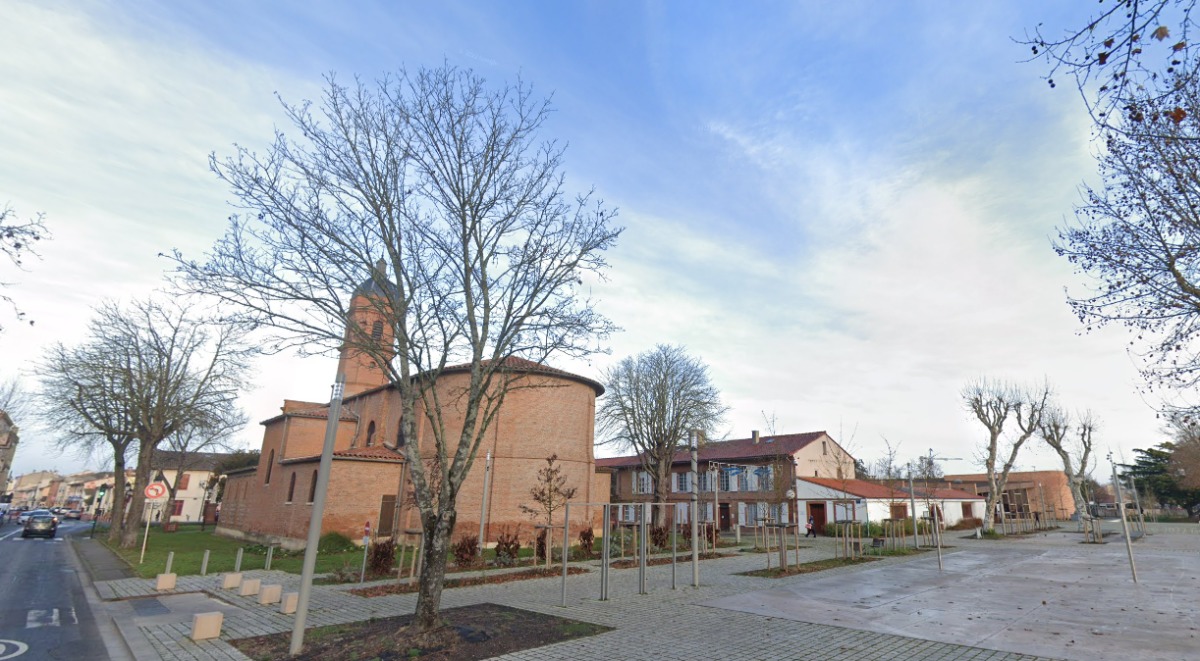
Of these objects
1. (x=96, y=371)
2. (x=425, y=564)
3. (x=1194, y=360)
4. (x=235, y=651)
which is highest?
(x=96, y=371)

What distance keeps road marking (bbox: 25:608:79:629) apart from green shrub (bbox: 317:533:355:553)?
42.8ft

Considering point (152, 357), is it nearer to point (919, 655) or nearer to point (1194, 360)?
point (919, 655)

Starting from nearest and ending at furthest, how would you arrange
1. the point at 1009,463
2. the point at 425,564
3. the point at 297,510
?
the point at 425,564
the point at 297,510
the point at 1009,463

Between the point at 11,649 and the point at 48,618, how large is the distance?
3.09m

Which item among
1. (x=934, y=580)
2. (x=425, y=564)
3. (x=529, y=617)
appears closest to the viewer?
(x=425, y=564)

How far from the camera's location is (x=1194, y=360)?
27.6 feet

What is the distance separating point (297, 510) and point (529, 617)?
73.3ft

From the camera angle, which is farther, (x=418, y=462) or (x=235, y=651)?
(x=418, y=462)

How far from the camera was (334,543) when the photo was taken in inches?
992

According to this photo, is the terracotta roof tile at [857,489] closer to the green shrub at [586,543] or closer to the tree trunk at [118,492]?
the green shrub at [586,543]

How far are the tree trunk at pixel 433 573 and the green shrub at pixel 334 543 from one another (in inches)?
726

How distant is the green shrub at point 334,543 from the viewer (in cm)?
2480

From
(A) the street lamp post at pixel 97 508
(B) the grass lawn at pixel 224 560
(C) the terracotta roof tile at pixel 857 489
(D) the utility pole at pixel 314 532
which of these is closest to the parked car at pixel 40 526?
(A) the street lamp post at pixel 97 508

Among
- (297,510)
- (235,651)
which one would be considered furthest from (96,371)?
(235,651)
